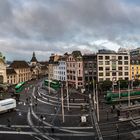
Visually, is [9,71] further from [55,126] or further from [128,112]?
[55,126]

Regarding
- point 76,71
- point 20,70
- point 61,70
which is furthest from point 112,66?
point 20,70

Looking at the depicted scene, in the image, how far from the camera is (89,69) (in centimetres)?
12638

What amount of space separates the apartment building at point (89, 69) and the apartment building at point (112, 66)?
238 cm

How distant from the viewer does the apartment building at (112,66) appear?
406ft

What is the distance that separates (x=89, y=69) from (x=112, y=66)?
10.8 metres

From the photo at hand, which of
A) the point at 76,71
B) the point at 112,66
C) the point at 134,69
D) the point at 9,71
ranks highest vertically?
the point at 112,66

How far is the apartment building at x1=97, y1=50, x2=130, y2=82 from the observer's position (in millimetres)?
123750

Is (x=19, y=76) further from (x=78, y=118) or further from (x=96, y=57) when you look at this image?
(x=78, y=118)

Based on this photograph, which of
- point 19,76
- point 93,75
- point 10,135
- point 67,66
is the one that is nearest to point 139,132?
point 10,135

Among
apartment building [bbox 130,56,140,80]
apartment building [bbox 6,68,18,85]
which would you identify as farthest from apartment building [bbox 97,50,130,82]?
apartment building [bbox 6,68,18,85]

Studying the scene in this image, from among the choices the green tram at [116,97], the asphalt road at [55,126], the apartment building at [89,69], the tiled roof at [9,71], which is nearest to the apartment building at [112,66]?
the apartment building at [89,69]

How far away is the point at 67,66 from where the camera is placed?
461 ft

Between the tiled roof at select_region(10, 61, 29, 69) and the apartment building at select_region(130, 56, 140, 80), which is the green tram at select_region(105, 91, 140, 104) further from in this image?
the tiled roof at select_region(10, 61, 29, 69)

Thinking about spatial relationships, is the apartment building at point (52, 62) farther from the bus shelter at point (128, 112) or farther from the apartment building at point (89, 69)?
the bus shelter at point (128, 112)
